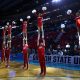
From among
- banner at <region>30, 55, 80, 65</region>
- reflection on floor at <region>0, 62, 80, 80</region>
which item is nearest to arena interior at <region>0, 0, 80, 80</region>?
banner at <region>30, 55, 80, 65</region>

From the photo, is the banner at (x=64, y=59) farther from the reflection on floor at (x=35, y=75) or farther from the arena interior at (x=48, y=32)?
the reflection on floor at (x=35, y=75)

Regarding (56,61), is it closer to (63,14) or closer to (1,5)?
(63,14)

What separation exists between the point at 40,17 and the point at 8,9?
1560cm

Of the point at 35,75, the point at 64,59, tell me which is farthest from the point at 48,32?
the point at 35,75

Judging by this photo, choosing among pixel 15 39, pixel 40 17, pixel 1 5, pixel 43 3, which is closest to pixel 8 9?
pixel 1 5

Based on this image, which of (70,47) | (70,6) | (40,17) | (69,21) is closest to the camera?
(40,17)

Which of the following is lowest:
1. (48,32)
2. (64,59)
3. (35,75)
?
(35,75)

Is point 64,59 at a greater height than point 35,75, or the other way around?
point 64,59

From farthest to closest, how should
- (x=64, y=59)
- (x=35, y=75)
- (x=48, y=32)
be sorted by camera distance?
(x=48, y=32)
(x=64, y=59)
(x=35, y=75)

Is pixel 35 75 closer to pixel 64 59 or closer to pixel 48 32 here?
pixel 64 59

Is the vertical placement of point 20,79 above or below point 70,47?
below

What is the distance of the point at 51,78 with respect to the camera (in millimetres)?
8938

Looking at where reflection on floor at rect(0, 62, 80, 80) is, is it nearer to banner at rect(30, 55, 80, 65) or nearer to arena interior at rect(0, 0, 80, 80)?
arena interior at rect(0, 0, 80, 80)

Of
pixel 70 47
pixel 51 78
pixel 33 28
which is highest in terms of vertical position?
pixel 33 28
